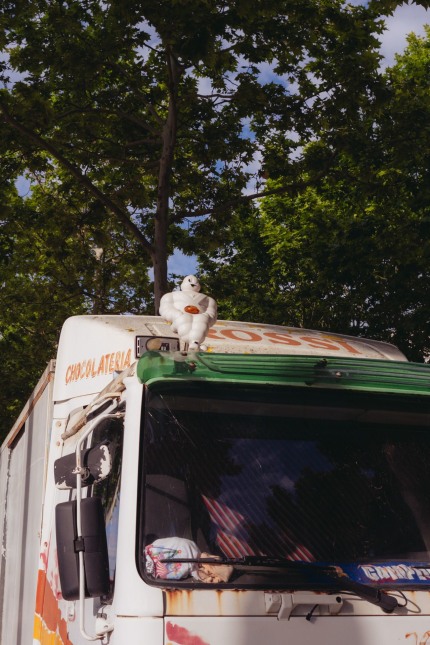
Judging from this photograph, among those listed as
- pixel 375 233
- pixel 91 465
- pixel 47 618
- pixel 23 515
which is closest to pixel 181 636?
pixel 91 465

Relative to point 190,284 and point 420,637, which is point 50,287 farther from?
point 420,637

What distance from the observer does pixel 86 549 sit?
3.45 metres

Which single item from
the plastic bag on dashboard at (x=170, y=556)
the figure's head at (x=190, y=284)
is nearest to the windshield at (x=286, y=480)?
the plastic bag on dashboard at (x=170, y=556)

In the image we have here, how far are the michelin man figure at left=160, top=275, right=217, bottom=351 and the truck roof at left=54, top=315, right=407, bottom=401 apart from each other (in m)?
0.34

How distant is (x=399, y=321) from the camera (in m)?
14.2

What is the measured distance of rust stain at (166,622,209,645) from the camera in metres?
3.25

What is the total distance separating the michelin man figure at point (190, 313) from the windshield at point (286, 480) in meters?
0.51

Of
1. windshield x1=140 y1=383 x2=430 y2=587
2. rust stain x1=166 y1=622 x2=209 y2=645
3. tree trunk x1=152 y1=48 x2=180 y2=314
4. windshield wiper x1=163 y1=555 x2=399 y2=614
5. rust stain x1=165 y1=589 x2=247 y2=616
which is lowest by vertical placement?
rust stain x1=166 y1=622 x2=209 y2=645

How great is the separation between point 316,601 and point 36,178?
13632 mm

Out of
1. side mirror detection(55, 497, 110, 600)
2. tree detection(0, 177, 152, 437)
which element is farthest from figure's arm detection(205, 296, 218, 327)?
tree detection(0, 177, 152, 437)

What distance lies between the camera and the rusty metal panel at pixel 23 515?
5.29 m

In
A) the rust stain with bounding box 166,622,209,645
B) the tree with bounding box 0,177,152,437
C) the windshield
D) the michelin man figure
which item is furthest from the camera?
the tree with bounding box 0,177,152,437

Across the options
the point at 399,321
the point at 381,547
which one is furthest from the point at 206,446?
the point at 399,321

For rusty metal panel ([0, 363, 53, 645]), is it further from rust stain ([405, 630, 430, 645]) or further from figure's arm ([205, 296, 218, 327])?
rust stain ([405, 630, 430, 645])
